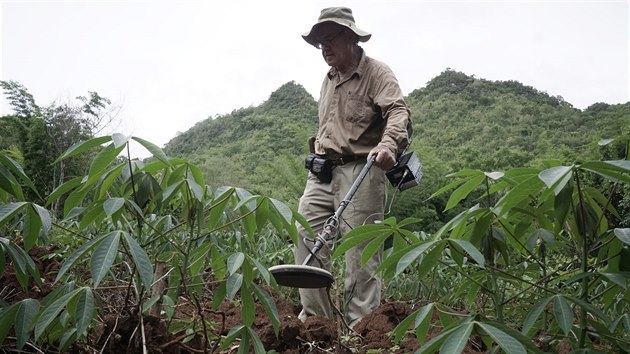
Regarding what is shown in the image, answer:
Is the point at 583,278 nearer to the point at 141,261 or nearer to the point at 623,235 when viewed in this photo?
the point at 623,235

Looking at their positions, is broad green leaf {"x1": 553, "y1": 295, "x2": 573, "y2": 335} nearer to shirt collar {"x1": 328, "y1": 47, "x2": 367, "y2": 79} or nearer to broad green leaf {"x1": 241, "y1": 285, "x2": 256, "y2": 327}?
broad green leaf {"x1": 241, "y1": 285, "x2": 256, "y2": 327}

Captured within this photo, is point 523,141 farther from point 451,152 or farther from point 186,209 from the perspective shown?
point 186,209

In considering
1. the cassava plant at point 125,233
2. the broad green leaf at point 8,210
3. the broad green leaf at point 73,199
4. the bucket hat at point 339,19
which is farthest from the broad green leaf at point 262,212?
the bucket hat at point 339,19

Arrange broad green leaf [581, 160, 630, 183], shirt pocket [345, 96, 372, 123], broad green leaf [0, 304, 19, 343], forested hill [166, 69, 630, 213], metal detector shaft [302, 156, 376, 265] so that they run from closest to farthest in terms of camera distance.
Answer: broad green leaf [581, 160, 630, 183] < broad green leaf [0, 304, 19, 343] < metal detector shaft [302, 156, 376, 265] < shirt pocket [345, 96, 372, 123] < forested hill [166, 69, 630, 213]

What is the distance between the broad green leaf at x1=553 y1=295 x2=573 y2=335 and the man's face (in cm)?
260

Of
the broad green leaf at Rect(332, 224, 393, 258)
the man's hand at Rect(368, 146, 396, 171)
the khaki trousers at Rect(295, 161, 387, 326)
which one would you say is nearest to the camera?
the broad green leaf at Rect(332, 224, 393, 258)

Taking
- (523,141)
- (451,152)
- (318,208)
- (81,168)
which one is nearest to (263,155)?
(451,152)

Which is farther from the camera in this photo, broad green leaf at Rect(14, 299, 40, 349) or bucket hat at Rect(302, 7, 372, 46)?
bucket hat at Rect(302, 7, 372, 46)

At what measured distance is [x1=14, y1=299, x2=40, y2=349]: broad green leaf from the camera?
4.36 feet

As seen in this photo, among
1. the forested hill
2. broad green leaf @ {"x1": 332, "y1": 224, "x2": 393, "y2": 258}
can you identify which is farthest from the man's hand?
the forested hill

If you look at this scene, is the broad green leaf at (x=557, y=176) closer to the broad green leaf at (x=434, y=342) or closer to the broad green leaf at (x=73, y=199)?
the broad green leaf at (x=434, y=342)

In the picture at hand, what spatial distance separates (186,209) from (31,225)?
35 centimetres

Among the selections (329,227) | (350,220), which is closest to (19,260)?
(329,227)

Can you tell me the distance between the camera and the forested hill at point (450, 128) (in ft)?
43.5
